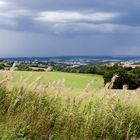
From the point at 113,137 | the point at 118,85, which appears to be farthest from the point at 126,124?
the point at 118,85

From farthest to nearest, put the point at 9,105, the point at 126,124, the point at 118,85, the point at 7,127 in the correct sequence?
the point at 118,85 → the point at 9,105 → the point at 126,124 → the point at 7,127

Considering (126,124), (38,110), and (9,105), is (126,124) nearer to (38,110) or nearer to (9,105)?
(38,110)

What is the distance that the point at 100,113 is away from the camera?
1076cm

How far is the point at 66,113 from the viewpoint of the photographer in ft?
35.4

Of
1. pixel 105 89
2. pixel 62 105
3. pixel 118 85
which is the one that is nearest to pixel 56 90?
pixel 62 105

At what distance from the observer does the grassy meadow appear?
405 inches

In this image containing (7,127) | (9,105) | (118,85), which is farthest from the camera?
(118,85)

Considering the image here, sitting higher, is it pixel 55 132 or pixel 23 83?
pixel 23 83

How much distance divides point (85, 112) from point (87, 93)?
43 centimetres

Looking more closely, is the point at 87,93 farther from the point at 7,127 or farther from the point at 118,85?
the point at 118,85

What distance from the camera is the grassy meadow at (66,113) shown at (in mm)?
10289

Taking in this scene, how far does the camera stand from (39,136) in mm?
10289

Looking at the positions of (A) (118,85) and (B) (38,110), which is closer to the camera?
(B) (38,110)

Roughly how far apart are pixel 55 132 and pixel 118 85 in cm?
2864
